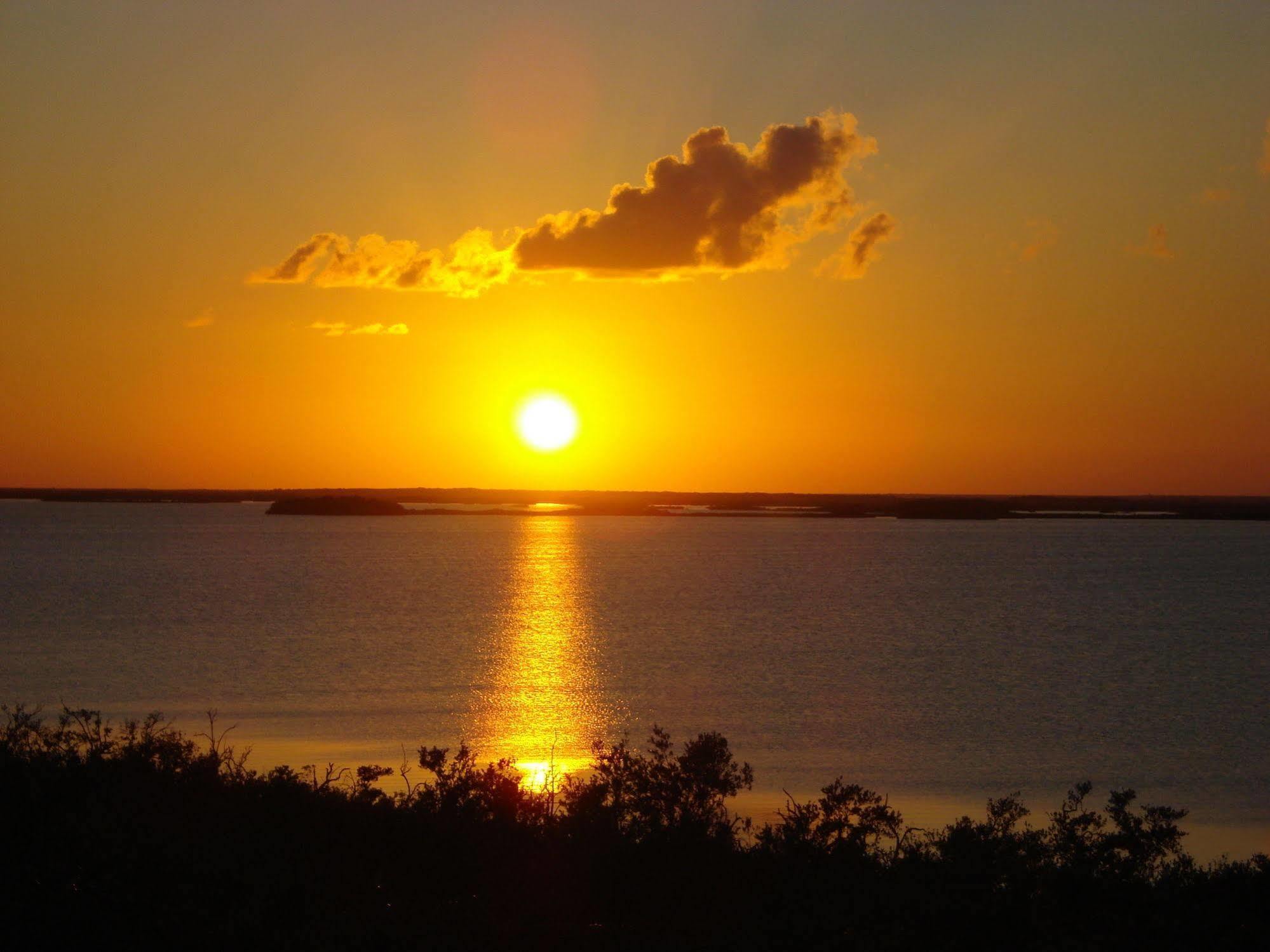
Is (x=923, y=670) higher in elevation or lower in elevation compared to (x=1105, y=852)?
lower

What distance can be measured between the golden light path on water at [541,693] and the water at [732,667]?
158 millimetres

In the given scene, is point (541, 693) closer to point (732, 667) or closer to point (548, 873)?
point (732, 667)

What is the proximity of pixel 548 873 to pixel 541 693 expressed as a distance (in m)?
23.1

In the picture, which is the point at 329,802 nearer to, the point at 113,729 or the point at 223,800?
the point at 223,800

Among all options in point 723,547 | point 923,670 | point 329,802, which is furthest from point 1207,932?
point 723,547

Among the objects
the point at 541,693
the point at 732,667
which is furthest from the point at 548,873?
the point at 732,667

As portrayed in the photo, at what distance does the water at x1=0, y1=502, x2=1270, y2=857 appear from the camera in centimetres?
2361

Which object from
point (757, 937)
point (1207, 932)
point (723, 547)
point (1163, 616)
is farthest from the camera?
point (723, 547)

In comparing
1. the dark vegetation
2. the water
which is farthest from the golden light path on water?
the dark vegetation

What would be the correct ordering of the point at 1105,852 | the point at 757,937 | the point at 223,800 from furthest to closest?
the point at 223,800 → the point at 1105,852 → the point at 757,937

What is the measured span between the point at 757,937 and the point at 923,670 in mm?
30670

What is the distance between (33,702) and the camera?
92.1 ft

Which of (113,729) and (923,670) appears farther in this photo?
(923,670)

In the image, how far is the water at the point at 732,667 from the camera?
23609 millimetres
